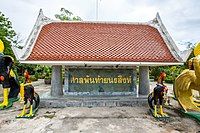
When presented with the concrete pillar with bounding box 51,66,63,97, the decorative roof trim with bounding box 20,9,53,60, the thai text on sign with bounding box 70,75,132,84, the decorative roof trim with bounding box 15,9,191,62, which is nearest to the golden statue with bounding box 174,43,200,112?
the decorative roof trim with bounding box 15,9,191,62

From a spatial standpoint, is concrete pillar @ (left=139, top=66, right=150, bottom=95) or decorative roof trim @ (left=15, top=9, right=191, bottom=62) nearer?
decorative roof trim @ (left=15, top=9, right=191, bottom=62)

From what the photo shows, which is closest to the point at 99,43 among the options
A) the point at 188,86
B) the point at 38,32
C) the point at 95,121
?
the point at 38,32

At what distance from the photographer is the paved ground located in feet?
24.0

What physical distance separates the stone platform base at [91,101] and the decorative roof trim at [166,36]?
2.67 meters

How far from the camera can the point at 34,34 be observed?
11312mm

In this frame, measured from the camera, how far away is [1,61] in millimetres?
10281

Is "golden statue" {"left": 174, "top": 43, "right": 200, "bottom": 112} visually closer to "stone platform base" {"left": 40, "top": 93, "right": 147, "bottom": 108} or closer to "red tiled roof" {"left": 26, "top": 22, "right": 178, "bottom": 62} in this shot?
"red tiled roof" {"left": 26, "top": 22, "right": 178, "bottom": 62}

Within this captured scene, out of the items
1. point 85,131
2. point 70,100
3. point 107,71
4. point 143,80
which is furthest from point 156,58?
point 85,131

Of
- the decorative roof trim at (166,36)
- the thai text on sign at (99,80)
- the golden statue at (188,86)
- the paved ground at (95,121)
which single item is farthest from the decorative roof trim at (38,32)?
the thai text on sign at (99,80)

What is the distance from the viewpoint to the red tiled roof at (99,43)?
1034 centimetres

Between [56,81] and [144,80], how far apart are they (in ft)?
15.4

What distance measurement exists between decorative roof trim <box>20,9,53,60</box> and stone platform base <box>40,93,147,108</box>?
7.88 feet

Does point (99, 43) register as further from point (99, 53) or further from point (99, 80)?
Answer: point (99, 80)

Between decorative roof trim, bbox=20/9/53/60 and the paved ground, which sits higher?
decorative roof trim, bbox=20/9/53/60
